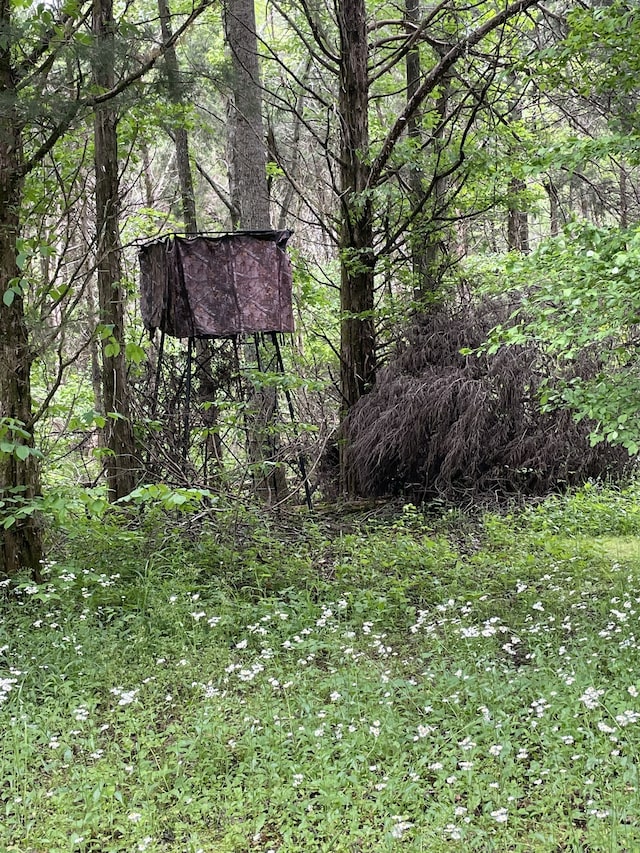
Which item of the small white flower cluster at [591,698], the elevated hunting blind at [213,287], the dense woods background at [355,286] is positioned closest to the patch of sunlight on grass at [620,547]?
the dense woods background at [355,286]

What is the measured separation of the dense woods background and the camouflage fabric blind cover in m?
0.32

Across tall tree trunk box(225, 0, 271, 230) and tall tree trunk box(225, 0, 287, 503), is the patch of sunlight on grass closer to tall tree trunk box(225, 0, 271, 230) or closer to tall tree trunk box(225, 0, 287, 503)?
tall tree trunk box(225, 0, 287, 503)

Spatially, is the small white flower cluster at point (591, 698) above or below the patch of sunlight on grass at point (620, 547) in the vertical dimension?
above

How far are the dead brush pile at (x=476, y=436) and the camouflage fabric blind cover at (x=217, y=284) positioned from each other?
1666 millimetres

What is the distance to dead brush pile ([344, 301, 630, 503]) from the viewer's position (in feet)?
23.7

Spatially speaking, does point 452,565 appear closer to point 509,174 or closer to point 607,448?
point 607,448

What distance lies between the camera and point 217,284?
625 centimetres

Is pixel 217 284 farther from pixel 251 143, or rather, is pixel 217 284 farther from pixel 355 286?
pixel 251 143

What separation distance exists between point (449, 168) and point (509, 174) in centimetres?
58

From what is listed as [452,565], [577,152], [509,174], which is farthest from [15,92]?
[509,174]

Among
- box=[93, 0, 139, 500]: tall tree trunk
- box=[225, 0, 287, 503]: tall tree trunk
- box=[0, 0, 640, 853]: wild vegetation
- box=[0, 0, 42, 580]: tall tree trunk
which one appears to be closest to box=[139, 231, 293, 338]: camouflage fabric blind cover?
box=[93, 0, 139, 500]: tall tree trunk

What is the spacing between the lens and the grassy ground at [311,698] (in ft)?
8.22

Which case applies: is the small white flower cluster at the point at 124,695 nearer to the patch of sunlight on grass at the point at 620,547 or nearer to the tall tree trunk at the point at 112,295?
the tall tree trunk at the point at 112,295

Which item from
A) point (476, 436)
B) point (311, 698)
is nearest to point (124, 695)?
point (311, 698)
